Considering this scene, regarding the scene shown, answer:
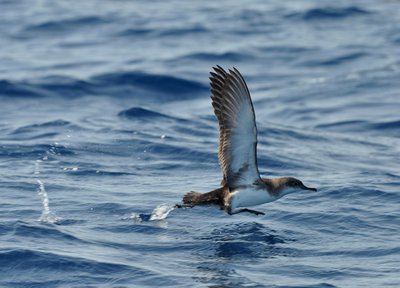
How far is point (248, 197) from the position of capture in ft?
32.3

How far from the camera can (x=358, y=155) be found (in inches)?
578

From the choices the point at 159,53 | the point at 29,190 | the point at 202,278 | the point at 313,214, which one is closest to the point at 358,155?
the point at 313,214

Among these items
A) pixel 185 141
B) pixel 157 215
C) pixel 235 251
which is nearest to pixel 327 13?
pixel 185 141

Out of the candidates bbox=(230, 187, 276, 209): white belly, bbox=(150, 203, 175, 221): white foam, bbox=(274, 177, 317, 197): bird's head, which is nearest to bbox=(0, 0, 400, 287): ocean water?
bbox=(150, 203, 175, 221): white foam

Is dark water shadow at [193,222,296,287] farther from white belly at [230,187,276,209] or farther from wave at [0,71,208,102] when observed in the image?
wave at [0,71,208,102]

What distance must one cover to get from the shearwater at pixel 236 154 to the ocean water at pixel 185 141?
1.59 feet

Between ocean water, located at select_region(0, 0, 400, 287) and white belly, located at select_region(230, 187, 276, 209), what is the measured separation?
45 centimetres

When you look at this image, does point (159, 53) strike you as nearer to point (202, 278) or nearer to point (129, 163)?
point (129, 163)

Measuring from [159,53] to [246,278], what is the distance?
506 inches

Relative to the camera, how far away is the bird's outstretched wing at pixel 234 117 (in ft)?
30.6

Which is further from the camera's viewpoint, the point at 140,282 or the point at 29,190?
the point at 29,190

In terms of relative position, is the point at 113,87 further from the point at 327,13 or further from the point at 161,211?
the point at 327,13

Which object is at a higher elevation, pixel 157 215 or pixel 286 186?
pixel 286 186

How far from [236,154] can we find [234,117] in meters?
0.47
